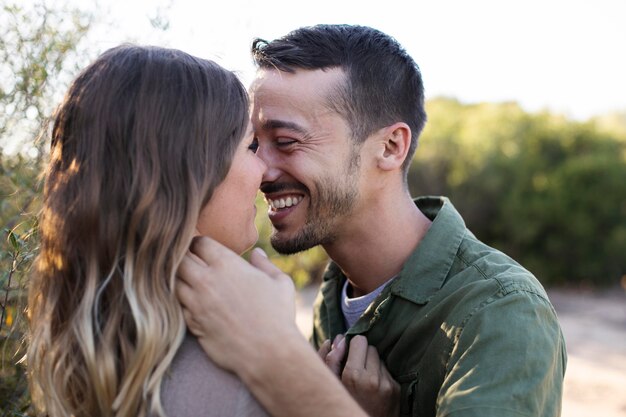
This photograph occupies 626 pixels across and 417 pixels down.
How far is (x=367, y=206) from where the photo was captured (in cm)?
311

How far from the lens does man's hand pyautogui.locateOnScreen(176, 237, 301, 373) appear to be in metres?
1.76

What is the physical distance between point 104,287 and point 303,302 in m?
11.3

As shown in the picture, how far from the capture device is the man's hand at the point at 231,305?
1.76m

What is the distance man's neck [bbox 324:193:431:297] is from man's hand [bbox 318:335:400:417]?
1.47 feet

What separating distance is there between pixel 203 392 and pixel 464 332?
962 millimetres

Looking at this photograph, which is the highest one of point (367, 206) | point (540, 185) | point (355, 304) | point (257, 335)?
point (257, 335)

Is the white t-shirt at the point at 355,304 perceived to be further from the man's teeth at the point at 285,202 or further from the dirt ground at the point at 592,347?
the dirt ground at the point at 592,347

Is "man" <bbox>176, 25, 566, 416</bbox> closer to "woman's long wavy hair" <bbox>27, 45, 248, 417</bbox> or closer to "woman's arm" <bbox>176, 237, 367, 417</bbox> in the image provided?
"woman's arm" <bbox>176, 237, 367, 417</bbox>

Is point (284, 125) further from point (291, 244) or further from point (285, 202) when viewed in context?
point (291, 244)

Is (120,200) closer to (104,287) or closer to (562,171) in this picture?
(104,287)

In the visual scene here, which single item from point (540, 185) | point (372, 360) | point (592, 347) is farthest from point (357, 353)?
point (540, 185)

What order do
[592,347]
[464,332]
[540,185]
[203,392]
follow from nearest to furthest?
[203,392] → [464,332] → [592,347] → [540,185]

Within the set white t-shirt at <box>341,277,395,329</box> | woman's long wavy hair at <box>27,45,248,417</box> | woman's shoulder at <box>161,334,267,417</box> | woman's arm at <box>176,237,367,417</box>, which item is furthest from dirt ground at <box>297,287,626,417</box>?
woman's long wavy hair at <box>27,45,248,417</box>

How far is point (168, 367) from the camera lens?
1755mm
